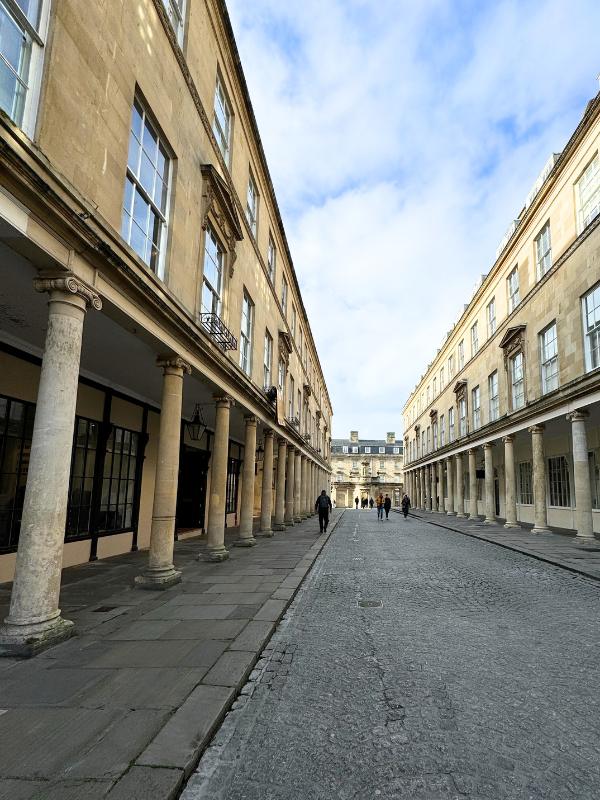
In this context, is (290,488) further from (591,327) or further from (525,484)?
(591,327)

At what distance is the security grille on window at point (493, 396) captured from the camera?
2611 cm

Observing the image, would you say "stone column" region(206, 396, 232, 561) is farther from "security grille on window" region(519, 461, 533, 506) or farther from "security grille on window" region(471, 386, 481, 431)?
"security grille on window" region(471, 386, 481, 431)

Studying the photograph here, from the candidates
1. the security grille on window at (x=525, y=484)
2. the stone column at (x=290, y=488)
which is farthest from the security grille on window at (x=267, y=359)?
the security grille on window at (x=525, y=484)

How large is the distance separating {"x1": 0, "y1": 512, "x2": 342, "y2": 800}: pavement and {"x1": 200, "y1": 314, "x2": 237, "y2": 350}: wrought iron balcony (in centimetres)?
522

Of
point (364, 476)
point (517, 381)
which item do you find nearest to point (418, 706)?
point (517, 381)

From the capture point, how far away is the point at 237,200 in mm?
12820

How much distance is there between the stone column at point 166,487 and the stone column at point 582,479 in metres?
13.8

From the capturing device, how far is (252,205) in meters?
15.6

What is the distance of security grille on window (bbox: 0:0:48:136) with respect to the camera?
4.79 metres

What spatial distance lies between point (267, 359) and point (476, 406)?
17.6 metres

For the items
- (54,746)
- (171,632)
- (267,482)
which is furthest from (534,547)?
(54,746)

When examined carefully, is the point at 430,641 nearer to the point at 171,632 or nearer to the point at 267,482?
the point at 171,632

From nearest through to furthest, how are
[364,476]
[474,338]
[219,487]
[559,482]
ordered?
[219,487] < [559,482] < [474,338] < [364,476]

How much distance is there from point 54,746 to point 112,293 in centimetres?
485
